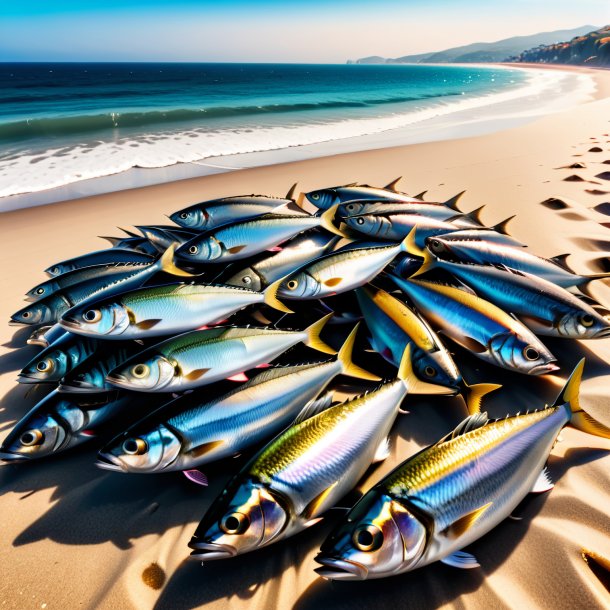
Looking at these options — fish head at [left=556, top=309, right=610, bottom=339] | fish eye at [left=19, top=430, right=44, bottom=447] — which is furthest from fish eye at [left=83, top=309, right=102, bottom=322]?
fish head at [left=556, top=309, right=610, bottom=339]

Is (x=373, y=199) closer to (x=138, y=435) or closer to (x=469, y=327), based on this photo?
(x=469, y=327)

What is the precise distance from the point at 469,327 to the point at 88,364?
236cm

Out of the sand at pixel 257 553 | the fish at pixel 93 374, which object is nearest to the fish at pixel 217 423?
the sand at pixel 257 553

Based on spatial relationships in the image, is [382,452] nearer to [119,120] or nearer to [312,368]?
[312,368]

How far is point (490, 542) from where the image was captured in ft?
6.03

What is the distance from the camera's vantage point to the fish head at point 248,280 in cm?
308

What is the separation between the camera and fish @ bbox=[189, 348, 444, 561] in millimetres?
1527

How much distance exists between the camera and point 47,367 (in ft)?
8.11

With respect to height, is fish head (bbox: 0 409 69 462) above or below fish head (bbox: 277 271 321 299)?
below

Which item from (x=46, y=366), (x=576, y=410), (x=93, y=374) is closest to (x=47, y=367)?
(x=46, y=366)

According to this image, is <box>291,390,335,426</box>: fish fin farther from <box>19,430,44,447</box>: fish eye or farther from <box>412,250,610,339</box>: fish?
<box>412,250,610,339</box>: fish

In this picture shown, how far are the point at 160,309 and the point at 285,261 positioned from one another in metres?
1.15

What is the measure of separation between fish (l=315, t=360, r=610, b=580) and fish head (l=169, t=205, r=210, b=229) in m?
2.96

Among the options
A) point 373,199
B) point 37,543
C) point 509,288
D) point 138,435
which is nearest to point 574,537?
point 509,288
